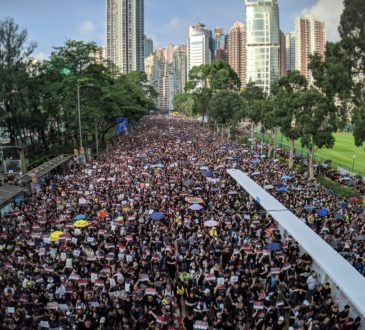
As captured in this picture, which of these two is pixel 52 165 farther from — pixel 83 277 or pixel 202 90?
pixel 202 90

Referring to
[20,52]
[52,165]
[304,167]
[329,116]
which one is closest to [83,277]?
[52,165]

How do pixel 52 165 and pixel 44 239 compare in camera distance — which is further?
pixel 52 165

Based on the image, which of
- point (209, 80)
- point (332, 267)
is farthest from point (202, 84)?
point (332, 267)

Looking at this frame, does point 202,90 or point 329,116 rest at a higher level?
point 202,90

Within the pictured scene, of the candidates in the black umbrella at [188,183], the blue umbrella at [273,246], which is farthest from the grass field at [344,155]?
the blue umbrella at [273,246]

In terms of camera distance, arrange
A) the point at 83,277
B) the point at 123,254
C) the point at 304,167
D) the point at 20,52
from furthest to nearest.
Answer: the point at 20,52
the point at 304,167
the point at 123,254
the point at 83,277

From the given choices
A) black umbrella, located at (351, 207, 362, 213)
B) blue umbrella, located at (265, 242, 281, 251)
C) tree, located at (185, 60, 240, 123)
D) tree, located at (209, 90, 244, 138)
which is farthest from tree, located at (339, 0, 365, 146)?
tree, located at (185, 60, 240, 123)

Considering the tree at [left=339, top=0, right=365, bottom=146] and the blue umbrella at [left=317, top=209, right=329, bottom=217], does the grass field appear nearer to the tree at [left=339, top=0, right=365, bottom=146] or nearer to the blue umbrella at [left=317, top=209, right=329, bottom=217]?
the tree at [left=339, top=0, right=365, bottom=146]
